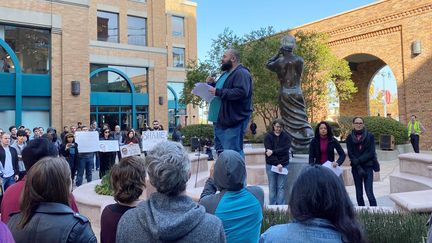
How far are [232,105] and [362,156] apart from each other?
2801mm

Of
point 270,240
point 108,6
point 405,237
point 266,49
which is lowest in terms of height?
point 405,237

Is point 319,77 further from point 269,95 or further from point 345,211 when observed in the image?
point 345,211

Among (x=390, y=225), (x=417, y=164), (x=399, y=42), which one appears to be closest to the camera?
(x=390, y=225)

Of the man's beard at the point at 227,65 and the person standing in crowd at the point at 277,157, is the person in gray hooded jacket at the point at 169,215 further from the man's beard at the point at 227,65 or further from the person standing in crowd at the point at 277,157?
the person standing in crowd at the point at 277,157

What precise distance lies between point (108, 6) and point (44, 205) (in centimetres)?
2762

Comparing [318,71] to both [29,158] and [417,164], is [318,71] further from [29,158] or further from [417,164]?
[29,158]

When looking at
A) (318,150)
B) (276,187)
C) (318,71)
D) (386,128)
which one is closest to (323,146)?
(318,150)

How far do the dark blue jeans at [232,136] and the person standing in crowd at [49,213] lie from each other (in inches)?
108

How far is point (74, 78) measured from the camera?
21.3 m

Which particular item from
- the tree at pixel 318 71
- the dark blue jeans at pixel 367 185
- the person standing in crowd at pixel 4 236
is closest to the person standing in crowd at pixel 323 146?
the dark blue jeans at pixel 367 185

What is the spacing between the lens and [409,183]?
7840 mm

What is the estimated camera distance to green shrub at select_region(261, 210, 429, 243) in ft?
12.0

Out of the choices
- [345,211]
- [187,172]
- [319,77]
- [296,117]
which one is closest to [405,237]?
[345,211]

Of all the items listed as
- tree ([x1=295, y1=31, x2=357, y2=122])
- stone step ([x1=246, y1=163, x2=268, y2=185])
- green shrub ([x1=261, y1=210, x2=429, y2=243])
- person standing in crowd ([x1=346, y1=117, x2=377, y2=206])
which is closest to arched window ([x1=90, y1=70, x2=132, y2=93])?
tree ([x1=295, y1=31, x2=357, y2=122])
